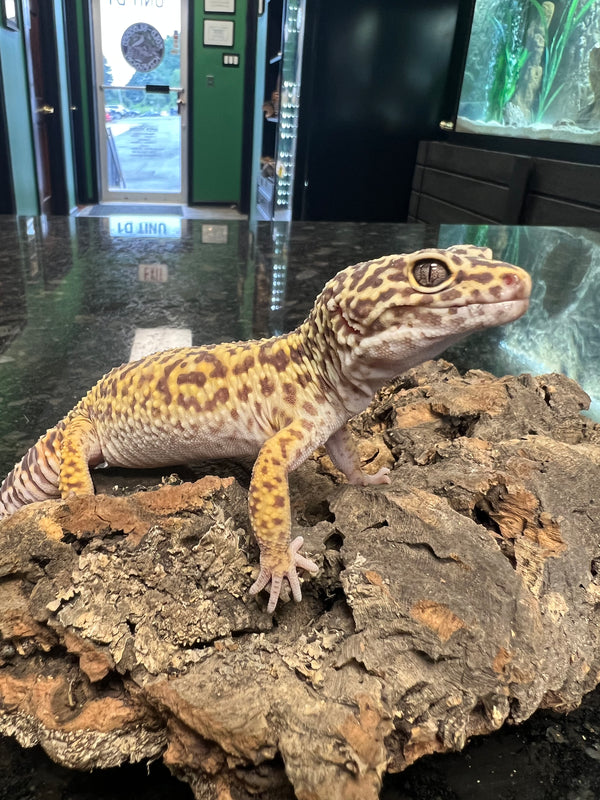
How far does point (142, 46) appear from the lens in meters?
9.95

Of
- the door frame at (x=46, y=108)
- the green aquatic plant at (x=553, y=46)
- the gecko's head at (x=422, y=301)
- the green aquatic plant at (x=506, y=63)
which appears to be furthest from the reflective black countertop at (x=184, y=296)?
the door frame at (x=46, y=108)

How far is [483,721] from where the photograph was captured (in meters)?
0.98

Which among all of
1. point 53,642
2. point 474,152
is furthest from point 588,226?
point 53,642

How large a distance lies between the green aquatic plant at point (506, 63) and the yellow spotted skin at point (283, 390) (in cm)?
646

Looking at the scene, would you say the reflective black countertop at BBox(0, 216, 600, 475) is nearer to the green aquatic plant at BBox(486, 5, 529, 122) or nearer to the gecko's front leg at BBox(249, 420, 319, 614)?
the gecko's front leg at BBox(249, 420, 319, 614)

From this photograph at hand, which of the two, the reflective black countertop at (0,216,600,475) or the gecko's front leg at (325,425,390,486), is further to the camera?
the reflective black countertop at (0,216,600,475)

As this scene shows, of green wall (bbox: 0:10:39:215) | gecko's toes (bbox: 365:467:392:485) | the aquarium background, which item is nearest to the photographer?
gecko's toes (bbox: 365:467:392:485)

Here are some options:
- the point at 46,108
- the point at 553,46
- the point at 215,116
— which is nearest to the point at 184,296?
the point at 553,46

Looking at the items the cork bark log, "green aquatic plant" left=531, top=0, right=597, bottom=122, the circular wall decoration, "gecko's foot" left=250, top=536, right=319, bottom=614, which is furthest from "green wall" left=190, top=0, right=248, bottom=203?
"gecko's foot" left=250, top=536, right=319, bottom=614

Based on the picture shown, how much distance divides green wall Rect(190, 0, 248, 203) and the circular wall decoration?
1.99 feet

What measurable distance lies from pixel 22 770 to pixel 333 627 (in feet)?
1.87

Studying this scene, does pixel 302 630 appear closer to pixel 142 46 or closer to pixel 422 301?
pixel 422 301

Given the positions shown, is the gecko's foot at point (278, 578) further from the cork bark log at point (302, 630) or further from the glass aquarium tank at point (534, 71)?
the glass aquarium tank at point (534, 71)

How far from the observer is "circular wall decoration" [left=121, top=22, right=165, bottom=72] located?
9.81 metres
